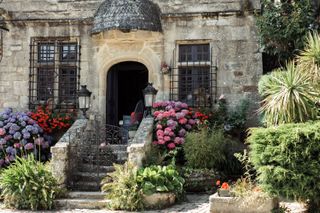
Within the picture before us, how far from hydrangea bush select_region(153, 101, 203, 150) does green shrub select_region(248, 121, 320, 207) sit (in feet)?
11.5

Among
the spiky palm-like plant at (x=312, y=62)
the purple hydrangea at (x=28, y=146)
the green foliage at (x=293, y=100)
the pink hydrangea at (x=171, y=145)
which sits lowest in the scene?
the purple hydrangea at (x=28, y=146)

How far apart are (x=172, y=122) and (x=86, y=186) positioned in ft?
7.47

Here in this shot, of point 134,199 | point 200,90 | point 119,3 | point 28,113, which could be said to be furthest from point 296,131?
point 28,113

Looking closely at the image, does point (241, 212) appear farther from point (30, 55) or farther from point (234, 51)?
point (30, 55)

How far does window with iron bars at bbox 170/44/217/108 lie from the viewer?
36.8 ft

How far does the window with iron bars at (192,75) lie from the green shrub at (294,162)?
4.77 m

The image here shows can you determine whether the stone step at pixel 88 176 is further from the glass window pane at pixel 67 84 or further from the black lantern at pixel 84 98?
the glass window pane at pixel 67 84

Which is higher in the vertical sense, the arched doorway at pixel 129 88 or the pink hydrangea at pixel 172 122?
the arched doorway at pixel 129 88

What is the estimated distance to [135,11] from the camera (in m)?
10.7

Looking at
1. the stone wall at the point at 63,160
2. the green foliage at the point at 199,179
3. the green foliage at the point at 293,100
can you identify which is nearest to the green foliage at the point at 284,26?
the green foliage at the point at 293,100

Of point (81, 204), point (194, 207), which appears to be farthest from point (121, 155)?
point (194, 207)

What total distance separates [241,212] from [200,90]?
15.3 feet

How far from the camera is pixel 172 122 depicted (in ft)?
32.8

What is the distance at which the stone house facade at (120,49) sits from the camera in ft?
36.3
